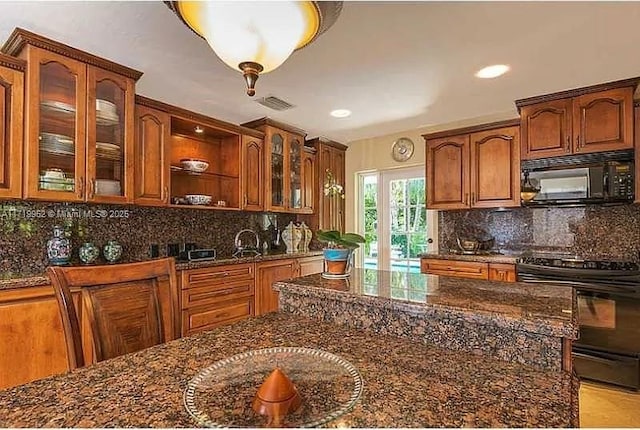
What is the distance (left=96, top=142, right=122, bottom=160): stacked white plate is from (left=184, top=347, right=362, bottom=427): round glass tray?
2.23 metres

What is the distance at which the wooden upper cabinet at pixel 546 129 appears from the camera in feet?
10.0

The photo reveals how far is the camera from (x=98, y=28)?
202cm

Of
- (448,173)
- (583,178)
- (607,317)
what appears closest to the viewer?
(607,317)

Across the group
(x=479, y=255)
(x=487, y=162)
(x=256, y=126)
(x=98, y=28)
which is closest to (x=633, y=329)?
(x=479, y=255)

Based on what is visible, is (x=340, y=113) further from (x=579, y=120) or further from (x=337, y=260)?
(x=337, y=260)

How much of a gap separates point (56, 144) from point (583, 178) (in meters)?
4.04

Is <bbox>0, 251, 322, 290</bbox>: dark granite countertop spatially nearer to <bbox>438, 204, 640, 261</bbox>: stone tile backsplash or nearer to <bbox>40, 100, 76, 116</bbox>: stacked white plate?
<bbox>40, 100, 76, 116</bbox>: stacked white plate

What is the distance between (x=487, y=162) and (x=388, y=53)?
1.77 m

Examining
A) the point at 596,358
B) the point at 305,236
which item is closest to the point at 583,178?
A: the point at 596,358

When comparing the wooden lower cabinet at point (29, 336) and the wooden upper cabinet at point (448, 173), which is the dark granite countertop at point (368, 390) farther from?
the wooden upper cabinet at point (448, 173)

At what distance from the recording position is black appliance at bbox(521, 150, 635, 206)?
2.85m

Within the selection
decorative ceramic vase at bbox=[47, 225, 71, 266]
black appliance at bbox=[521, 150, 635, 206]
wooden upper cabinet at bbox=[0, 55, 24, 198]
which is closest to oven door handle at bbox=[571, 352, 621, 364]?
black appliance at bbox=[521, 150, 635, 206]

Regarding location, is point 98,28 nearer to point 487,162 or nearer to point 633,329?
point 487,162

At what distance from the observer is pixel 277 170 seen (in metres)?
4.05
